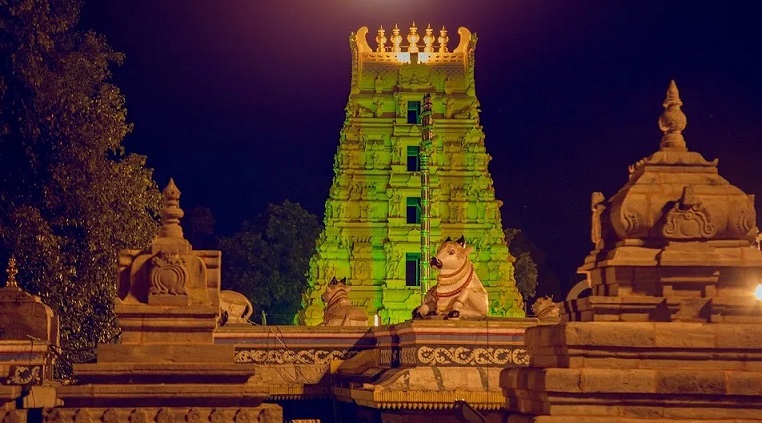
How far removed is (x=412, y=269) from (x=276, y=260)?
1427 centimetres

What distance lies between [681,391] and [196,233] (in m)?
70.3

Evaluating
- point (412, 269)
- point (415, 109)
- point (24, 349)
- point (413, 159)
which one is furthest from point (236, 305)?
point (412, 269)

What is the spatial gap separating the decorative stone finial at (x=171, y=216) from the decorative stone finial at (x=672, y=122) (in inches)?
216

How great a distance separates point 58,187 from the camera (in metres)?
29.7

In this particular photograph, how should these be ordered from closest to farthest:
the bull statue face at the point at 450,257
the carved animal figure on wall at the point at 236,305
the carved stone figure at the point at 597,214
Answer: the carved stone figure at the point at 597,214 → the bull statue face at the point at 450,257 → the carved animal figure on wall at the point at 236,305

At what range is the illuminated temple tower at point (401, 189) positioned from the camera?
202 ft

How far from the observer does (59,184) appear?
29625 mm

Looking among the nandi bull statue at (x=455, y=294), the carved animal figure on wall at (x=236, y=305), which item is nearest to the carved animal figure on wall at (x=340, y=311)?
the carved animal figure on wall at (x=236, y=305)

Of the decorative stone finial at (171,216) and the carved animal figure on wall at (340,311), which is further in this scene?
the carved animal figure on wall at (340,311)

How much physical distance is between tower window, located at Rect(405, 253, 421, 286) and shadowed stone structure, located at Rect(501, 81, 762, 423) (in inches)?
1900

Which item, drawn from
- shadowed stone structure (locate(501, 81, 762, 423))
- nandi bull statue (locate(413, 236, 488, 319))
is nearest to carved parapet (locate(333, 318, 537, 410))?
nandi bull statue (locate(413, 236, 488, 319))

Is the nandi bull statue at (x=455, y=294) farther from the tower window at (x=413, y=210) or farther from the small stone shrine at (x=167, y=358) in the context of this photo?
the tower window at (x=413, y=210)

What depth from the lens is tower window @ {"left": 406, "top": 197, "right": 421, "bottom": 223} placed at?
207ft

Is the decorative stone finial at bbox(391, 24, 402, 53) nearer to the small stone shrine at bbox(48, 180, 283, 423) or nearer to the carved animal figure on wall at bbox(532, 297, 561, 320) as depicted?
the carved animal figure on wall at bbox(532, 297, 561, 320)
